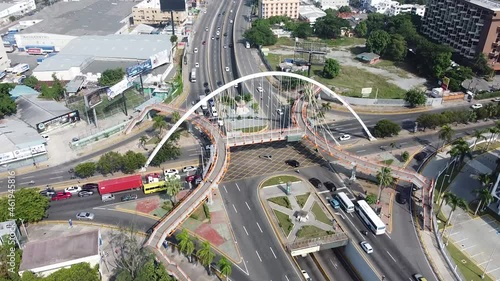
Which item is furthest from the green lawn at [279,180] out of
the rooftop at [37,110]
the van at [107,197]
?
the rooftop at [37,110]

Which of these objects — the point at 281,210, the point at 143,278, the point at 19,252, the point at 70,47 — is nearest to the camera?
the point at 143,278

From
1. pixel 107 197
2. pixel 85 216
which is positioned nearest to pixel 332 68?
pixel 107 197

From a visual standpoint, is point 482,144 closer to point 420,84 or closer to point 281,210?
point 420,84

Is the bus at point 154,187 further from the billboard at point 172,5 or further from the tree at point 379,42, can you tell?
the billboard at point 172,5

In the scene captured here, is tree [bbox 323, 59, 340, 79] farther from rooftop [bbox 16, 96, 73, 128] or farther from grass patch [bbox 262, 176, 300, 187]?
rooftop [bbox 16, 96, 73, 128]

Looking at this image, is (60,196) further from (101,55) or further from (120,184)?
(101,55)

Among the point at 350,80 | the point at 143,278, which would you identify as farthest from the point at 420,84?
the point at 143,278
